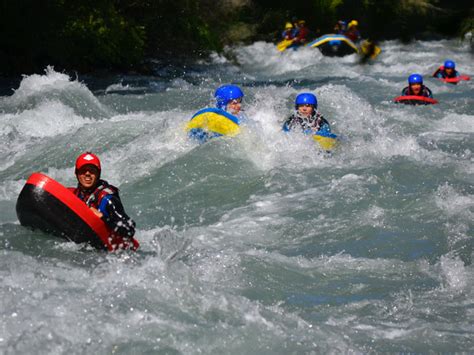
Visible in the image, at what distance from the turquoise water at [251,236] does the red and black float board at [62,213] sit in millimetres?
113

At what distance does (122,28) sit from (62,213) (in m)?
11.1

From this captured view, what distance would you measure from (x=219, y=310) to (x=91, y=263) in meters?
1.18

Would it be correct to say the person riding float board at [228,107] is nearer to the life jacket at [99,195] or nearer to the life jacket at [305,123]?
the life jacket at [305,123]

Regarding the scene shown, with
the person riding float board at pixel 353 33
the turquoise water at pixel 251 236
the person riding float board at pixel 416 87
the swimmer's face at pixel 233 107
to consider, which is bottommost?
the turquoise water at pixel 251 236

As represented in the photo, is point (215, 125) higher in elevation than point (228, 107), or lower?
lower

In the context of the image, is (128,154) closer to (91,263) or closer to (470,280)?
(91,263)

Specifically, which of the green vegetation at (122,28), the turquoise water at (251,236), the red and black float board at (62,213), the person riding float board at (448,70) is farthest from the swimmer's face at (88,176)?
the person riding float board at (448,70)

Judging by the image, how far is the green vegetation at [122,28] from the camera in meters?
14.8

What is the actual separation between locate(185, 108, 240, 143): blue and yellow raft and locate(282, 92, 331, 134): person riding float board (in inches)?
29.0

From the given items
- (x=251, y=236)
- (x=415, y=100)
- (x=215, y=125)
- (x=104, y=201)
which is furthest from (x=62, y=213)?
(x=415, y=100)

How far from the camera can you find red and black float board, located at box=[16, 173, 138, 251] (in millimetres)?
5562

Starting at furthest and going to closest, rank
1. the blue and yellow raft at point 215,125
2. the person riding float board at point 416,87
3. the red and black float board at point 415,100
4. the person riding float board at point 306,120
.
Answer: the person riding float board at point 416,87 < the red and black float board at point 415,100 < the person riding float board at point 306,120 < the blue and yellow raft at point 215,125

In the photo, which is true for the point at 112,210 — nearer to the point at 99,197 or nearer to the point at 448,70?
the point at 99,197

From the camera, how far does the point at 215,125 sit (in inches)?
359
